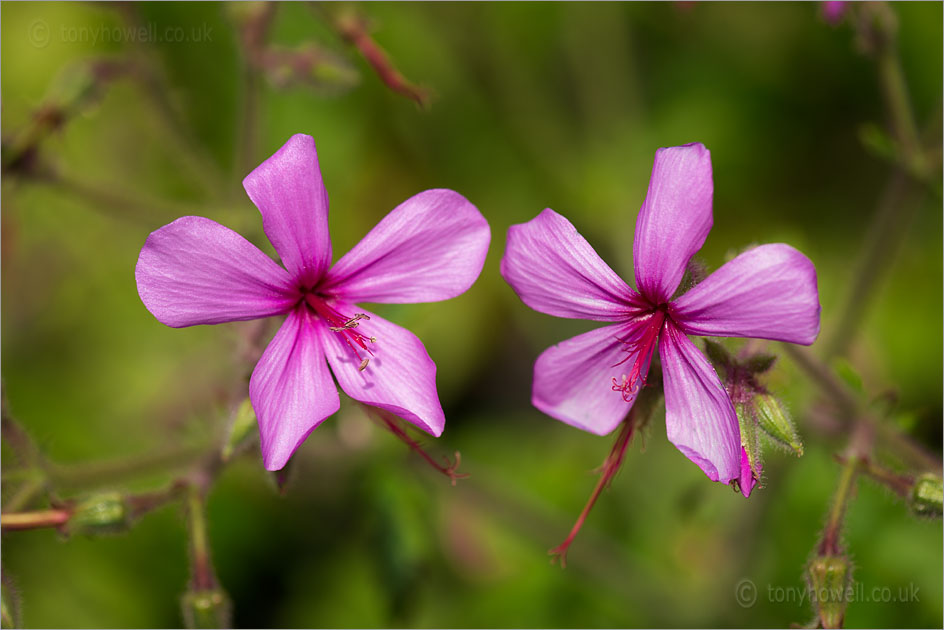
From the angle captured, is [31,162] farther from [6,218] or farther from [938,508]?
[938,508]

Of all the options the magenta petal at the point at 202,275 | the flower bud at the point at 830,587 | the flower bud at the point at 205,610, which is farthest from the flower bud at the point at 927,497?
the flower bud at the point at 205,610

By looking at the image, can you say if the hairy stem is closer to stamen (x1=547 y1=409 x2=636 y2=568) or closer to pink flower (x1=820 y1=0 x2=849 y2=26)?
stamen (x1=547 y1=409 x2=636 y2=568)

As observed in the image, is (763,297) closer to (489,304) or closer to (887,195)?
(887,195)

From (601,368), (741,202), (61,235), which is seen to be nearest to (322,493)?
(61,235)

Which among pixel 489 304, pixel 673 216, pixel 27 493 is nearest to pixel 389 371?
pixel 673 216

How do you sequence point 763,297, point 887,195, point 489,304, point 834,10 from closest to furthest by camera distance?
point 763,297, point 834,10, point 887,195, point 489,304

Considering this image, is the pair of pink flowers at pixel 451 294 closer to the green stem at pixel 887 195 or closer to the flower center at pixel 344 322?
the flower center at pixel 344 322
